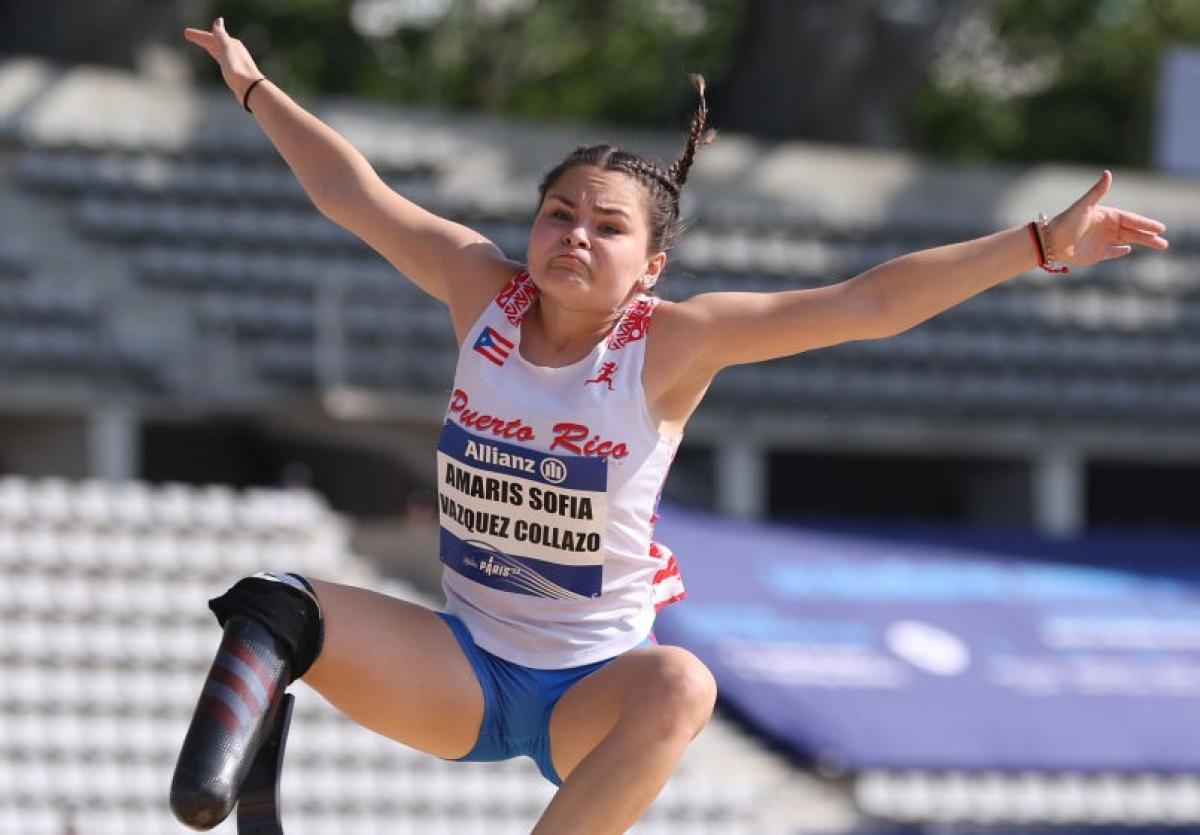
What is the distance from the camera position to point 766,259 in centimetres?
1226

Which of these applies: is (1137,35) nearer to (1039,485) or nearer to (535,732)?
(1039,485)

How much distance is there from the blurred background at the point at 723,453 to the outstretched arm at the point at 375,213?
456 cm

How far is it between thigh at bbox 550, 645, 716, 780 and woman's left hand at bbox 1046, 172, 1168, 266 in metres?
0.90

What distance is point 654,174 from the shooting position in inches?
149

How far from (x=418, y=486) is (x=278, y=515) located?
71.9 inches

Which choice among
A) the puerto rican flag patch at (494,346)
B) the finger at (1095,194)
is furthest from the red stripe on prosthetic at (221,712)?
the finger at (1095,194)

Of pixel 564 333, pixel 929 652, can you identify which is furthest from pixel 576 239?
pixel 929 652

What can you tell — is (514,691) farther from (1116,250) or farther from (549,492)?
(1116,250)

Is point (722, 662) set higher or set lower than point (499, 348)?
lower

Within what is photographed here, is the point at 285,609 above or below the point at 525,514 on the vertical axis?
below

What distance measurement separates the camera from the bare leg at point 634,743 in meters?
3.49

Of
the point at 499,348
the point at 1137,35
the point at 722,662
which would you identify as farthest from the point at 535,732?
the point at 1137,35

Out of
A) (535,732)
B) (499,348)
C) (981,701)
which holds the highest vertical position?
(499,348)

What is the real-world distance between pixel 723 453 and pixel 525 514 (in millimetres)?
8319
